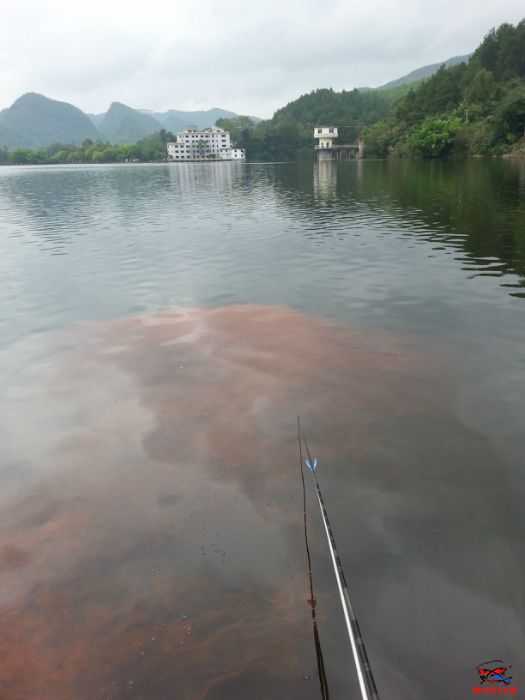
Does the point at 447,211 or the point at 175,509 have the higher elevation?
the point at 447,211

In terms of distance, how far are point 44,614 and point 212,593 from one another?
7.18ft

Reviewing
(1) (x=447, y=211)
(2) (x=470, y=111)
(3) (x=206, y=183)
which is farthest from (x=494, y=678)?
(2) (x=470, y=111)

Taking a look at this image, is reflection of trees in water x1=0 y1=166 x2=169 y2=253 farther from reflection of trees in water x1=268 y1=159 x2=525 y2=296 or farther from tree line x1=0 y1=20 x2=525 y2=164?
tree line x1=0 y1=20 x2=525 y2=164

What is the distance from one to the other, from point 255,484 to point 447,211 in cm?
3487

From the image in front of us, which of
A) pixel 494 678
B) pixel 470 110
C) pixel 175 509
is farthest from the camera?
pixel 470 110

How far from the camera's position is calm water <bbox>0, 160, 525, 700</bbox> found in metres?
5.41

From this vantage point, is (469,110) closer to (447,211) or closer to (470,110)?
(470,110)

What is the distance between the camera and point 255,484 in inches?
321

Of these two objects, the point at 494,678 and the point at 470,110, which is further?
the point at 470,110

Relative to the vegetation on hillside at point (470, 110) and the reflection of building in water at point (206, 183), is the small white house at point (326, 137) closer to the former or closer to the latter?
the vegetation on hillside at point (470, 110)

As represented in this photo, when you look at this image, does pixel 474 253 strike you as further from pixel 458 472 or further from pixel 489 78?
pixel 489 78

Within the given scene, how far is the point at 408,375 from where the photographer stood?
11820 mm

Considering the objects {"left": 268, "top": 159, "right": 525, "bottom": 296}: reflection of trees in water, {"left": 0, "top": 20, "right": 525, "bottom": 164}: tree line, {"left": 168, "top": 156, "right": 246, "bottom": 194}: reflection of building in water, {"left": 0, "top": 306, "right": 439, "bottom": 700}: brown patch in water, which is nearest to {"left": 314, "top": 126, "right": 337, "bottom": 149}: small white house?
{"left": 0, "top": 20, "right": 525, "bottom": 164}: tree line

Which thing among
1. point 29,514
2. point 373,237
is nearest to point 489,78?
point 373,237
